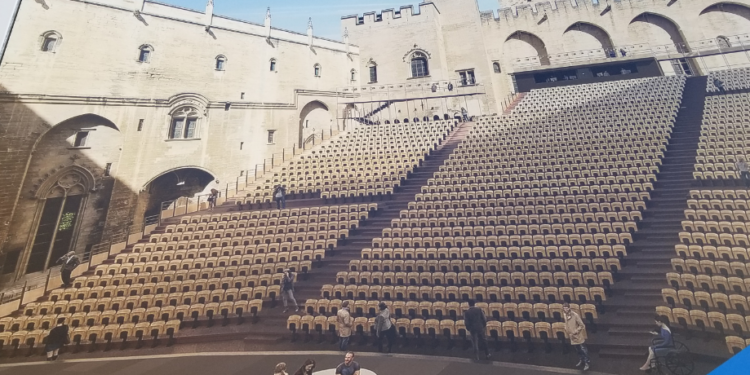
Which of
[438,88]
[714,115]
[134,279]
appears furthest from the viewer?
[438,88]

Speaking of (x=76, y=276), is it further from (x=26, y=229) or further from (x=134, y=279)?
(x=26, y=229)

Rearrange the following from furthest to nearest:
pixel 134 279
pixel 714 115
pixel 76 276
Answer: pixel 714 115
pixel 76 276
pixel 134 279

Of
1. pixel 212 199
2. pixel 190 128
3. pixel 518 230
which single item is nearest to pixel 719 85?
pixel 518 230

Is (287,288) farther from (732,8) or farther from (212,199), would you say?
(732,8)

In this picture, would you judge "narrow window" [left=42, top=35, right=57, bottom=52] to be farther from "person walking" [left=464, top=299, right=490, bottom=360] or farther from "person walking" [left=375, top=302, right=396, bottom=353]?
"person walking" [left=464, top=299, right=490, bottom=360]

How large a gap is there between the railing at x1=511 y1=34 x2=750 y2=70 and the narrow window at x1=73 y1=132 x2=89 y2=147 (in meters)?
26.6

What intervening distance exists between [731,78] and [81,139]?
33.3 meters

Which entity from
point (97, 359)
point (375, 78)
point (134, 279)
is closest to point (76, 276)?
point (134, 279)

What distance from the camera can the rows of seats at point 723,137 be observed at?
959 cm

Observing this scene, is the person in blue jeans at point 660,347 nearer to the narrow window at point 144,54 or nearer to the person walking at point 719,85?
the person walking at point 719,85

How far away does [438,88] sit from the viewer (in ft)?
71.9

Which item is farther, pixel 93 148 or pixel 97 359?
pixel 93 148

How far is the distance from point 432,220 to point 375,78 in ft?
54.1

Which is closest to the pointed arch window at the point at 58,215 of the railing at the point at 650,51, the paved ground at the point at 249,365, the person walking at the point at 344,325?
the paved ground at the point at 249,365
